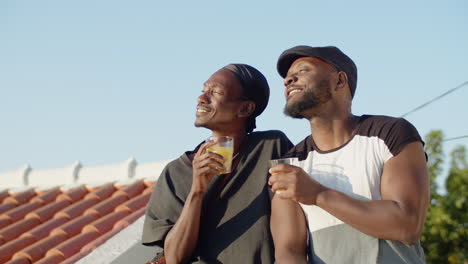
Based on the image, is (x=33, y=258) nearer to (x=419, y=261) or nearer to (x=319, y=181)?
(x=319, y=181)

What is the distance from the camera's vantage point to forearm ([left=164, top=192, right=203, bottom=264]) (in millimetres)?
3662

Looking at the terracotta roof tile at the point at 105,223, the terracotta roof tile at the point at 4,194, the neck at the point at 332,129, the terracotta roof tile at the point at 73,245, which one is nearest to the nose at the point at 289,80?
the neck at the point at 332,129

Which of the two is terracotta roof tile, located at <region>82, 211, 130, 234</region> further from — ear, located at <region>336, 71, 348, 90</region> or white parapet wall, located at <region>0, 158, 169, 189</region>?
ear, located at <region>336, 71, 348, 90</region>

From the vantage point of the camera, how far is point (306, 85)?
359 centimetres

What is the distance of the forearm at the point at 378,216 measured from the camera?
3057 mm

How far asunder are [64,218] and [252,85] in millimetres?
3876

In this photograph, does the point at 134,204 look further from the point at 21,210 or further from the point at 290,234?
the point at 290,234

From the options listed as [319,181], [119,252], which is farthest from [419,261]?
[119,252]

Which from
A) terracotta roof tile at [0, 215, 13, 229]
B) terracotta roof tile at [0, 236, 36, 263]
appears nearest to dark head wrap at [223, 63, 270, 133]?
terracotta roof tile at [0, 236, 36, 263]

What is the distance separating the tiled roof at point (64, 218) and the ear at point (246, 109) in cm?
251

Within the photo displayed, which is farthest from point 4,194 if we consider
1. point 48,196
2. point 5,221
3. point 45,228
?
point 45,228

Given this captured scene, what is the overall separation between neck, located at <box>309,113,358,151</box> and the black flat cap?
0.25 meters

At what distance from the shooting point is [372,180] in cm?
329

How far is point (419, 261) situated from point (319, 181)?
2.12 feet
